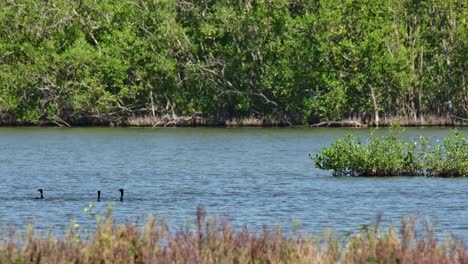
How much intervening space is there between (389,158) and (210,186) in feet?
21.5

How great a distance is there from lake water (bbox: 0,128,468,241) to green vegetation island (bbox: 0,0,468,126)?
40.1 feet

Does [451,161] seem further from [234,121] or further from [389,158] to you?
[234,121]

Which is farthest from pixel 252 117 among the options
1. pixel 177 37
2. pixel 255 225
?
pixel 255 225

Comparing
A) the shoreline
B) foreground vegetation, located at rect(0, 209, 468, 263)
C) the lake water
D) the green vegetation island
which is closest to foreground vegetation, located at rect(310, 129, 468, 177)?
A: the lake water

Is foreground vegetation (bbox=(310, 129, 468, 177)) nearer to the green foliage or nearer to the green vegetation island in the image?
the green foliage

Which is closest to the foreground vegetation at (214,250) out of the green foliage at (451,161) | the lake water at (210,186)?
the lake water at (210,186)

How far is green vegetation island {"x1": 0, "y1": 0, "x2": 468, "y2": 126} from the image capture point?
82062 millimetres

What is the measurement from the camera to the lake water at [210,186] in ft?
95.8

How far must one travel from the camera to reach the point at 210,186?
40469mm

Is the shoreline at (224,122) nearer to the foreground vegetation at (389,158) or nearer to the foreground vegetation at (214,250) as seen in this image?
the foreground vegetation at (389,158)

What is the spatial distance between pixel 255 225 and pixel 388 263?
13859mm

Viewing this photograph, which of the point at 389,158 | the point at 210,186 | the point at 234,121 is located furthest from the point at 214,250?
the point at 234,121

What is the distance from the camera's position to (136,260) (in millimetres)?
14078

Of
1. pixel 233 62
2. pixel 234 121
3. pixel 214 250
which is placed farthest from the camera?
pixel 234 121
